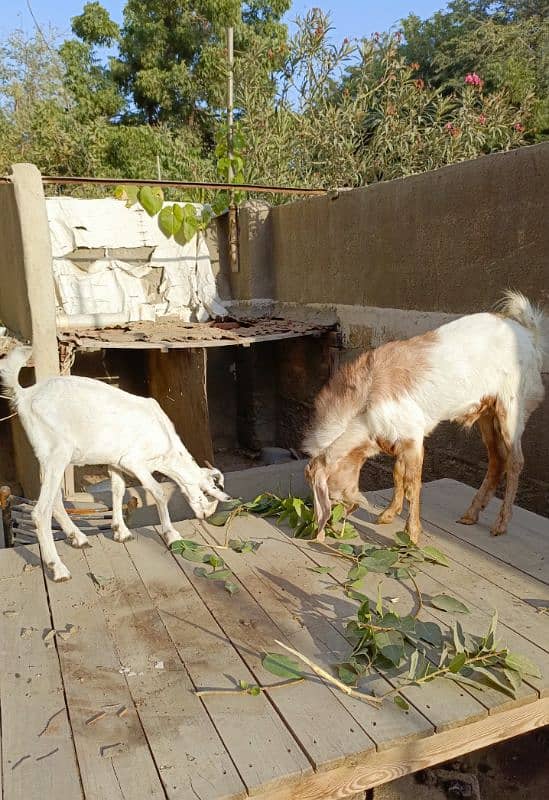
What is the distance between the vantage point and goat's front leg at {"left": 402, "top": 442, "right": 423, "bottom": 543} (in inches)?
138

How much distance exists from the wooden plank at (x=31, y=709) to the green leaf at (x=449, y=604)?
164 cm

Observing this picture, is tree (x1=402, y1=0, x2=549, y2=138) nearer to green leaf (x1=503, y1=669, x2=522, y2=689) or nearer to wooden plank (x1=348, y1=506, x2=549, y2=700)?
wooden plank (x1=348, y1=506, x2=549, y2=700)

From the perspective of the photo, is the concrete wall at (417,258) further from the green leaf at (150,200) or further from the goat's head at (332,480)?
the goat's head at (332,480)

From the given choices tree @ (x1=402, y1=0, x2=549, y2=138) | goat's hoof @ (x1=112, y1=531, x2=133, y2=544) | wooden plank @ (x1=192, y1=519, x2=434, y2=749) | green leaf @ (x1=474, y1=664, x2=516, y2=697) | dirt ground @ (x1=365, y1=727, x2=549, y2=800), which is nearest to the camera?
wooden plank @ (x1=192, y1=519, x2=434, y2=749)

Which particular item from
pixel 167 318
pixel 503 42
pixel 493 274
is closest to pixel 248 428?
pixel 167 318

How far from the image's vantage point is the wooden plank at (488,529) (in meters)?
3.36

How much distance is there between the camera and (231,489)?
660 centimetres

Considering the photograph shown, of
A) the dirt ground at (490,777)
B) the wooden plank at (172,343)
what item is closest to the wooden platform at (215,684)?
the dirt ground at (490,777)

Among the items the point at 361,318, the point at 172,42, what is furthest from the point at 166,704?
the point at 172,42

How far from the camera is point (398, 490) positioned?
392cm

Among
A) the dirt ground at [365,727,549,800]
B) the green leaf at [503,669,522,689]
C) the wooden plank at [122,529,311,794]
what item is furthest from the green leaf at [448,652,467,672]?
the dirt ground at [365,727,549,800]

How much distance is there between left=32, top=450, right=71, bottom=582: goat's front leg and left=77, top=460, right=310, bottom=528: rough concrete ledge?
2.68 metres

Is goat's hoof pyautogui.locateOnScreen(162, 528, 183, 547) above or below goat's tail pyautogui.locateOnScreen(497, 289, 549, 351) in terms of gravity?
below

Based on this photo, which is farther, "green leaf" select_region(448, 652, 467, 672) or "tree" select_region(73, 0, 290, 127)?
"tree" select_region(73, 0, 290, 127)
